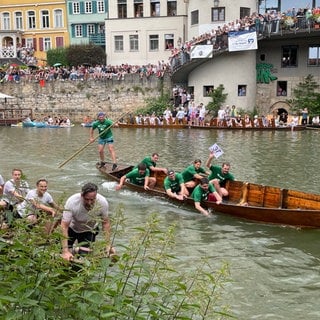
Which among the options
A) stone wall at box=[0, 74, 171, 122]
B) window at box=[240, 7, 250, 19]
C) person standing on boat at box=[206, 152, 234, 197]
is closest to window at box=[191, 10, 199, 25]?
window at box=[240, 7, 250, 19]

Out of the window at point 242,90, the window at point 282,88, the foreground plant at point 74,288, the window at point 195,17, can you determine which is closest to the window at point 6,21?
the window at point 195,17

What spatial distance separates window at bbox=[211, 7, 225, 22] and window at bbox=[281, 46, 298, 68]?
4911 millimetres

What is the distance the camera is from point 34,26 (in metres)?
53.4

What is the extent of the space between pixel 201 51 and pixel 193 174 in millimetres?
23761

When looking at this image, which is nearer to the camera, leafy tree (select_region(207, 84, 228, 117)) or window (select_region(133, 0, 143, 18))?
leafy tree (select_region(207, 84, 228, 117))

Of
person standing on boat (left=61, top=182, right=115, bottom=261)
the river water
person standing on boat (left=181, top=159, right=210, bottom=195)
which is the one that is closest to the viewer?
person standing on boat (left=61, top=182, right=115, bottom=261)

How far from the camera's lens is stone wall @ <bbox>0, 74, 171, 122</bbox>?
41375mm

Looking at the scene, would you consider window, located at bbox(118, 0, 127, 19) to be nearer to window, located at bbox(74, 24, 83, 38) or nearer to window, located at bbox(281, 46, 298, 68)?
window, located at bbox(74, 24, 83, 38)

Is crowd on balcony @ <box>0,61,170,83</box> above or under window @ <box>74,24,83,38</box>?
under

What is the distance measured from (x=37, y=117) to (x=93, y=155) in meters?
20.3

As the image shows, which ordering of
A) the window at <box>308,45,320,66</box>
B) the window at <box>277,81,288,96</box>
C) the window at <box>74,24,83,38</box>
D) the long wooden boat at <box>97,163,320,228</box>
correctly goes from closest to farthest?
the long wooden boat at <box>97,163,320,228</box>
the window at <box>308,45,320,66</box>
the window at <box>277,81,288,96</box>
the window at <box>74,24,83,38</box>

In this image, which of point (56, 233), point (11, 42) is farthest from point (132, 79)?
point (56, 233)

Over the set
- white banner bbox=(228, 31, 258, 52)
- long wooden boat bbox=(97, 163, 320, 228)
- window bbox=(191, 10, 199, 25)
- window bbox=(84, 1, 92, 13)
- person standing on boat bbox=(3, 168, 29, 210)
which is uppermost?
window bbox=(84, 1, 92, 13)

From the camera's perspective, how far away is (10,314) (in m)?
4.14
